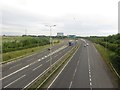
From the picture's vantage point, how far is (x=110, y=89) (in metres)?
34.4

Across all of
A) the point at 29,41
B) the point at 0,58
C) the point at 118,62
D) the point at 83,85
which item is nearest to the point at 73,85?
the point at 83,85

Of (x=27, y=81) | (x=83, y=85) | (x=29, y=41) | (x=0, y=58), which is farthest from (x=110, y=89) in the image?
(x=29, y=41)

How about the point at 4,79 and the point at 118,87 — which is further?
the point at 4,79

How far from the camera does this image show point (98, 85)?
37.3 m

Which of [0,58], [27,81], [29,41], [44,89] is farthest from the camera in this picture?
[29,41]

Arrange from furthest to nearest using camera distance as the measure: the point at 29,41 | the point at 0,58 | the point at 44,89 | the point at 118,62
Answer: the point at 29,41
the point at 0,58
the point at 118,62
the point at 44,89

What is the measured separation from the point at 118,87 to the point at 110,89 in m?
1.97

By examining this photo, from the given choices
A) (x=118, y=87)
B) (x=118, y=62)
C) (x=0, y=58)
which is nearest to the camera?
(x=118, y=87)

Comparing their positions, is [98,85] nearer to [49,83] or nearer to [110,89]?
[110,89]

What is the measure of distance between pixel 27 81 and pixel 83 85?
8661 millimetres

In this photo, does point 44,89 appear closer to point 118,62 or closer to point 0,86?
point 0,86

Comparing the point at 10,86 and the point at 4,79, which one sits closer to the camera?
the point at 10,86

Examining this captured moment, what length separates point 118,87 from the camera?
35.8 meters

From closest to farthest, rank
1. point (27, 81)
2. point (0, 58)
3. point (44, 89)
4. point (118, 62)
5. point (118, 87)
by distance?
point (44, 89), point (118, 87), point (27, 81), point (118, 62), point (0, 58)
